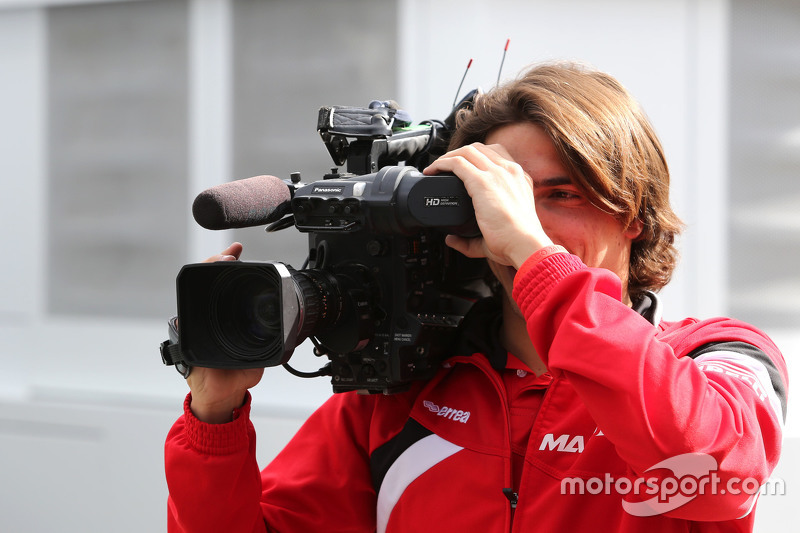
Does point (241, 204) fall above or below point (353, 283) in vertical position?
above

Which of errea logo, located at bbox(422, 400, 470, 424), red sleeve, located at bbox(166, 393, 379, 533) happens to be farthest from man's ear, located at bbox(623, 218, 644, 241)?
red sleeve, located at bbox(166, 393, 379, 533)

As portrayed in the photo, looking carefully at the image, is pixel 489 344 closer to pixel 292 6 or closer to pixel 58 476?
pixel 292 6

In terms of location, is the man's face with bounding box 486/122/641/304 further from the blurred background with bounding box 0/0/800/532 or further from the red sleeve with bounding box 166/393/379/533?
the blurred background with bounding box 0/0/800/532

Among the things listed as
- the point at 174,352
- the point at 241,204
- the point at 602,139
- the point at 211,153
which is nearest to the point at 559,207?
the point at 602,139

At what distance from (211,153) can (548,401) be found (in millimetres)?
1905

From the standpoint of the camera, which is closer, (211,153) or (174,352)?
(174,352)

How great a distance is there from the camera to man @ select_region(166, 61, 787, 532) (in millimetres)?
923

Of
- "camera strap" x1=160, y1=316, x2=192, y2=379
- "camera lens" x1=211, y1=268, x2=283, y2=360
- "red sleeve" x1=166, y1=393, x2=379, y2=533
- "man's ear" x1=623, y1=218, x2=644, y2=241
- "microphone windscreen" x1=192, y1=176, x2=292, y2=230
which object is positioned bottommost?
"red sleeve" x1=166, y1=393, x2=379, y2=533

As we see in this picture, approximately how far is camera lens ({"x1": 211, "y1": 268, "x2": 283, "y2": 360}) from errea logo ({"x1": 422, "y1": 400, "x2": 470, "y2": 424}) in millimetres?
286

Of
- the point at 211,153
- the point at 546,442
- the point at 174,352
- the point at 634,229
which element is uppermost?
the point at 211,153

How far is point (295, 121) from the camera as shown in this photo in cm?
265

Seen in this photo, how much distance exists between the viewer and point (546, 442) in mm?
1131

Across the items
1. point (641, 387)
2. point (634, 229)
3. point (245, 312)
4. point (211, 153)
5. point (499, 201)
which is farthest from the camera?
point (211, 153)

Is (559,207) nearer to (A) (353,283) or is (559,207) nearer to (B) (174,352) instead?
(A) (353,283)
